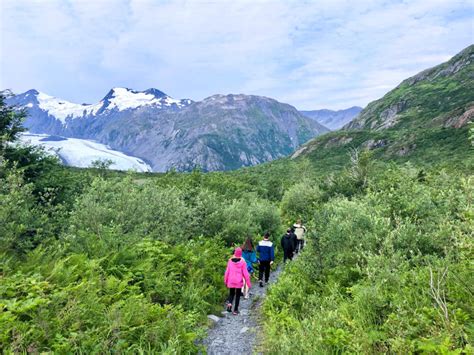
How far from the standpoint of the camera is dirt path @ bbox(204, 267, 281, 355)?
31.2ft

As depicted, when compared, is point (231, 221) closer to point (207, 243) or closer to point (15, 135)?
point (207, 243)

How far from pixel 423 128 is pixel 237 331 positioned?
132 m

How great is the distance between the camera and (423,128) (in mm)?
121688

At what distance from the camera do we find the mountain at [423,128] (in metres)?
94.2

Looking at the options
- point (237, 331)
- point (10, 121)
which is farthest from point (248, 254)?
point (10, 121)

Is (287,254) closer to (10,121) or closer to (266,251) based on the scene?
(266,251)

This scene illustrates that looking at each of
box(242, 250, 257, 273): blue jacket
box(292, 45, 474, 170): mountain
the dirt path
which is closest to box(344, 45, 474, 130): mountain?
box(292, 45, 474, 170): mountain

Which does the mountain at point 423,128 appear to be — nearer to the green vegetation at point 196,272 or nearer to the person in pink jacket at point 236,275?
the green vegetation at point 196,272

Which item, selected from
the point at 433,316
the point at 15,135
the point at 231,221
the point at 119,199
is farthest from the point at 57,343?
the point at 15,135

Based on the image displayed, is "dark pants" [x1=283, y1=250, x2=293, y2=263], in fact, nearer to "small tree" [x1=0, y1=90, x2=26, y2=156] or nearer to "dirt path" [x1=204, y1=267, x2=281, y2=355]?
"dirt path" [x1=204, y1=267, x2=281, y2=355]

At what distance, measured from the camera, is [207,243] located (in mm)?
16734

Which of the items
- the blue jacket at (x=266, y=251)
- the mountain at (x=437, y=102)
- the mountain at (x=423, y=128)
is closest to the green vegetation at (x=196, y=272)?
the blue jacket at (x=266, y=251)

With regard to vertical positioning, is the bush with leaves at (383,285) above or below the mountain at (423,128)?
below

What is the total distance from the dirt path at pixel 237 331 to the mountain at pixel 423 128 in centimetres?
6282
